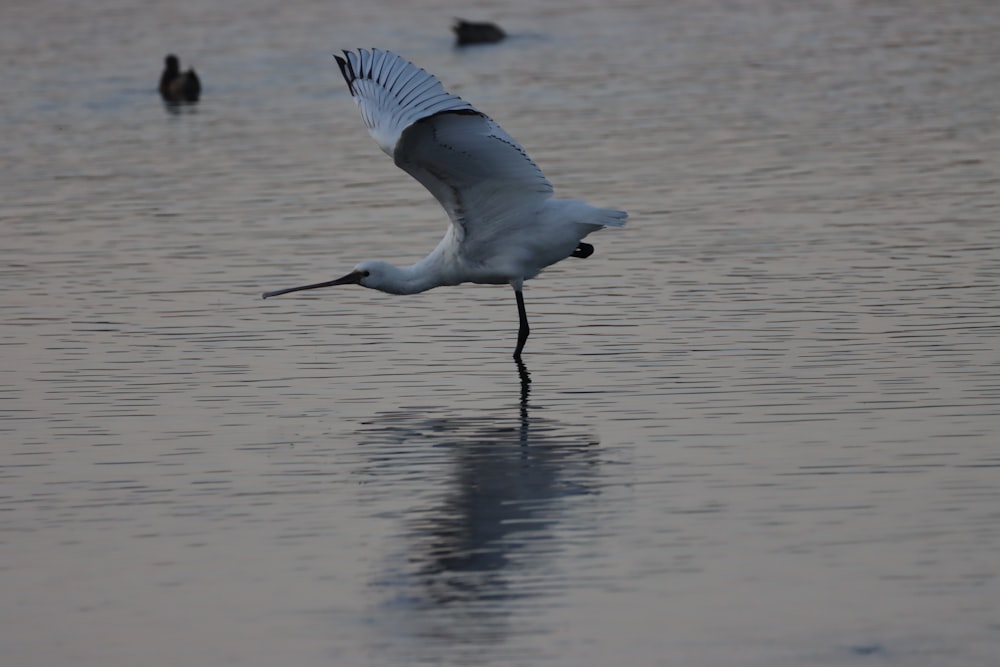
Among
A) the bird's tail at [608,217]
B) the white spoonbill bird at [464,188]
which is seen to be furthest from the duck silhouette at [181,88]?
the bird's tail at [608,217]

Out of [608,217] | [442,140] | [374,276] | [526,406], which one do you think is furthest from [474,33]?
[526,406]

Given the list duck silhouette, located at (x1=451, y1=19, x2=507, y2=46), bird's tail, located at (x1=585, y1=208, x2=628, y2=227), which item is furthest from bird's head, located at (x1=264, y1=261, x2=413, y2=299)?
duck silhouette, located at (x1=451, y1=19, x2=507, y2=46)

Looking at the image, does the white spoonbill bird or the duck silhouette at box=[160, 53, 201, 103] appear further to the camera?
the duck silhouette at box=[160, 53, 201, 103]

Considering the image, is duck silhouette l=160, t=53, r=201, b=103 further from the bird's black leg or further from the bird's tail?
the bird's tail

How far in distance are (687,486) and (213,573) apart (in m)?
2.21

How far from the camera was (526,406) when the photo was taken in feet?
39.2

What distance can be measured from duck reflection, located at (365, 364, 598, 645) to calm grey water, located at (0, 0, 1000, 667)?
2cm

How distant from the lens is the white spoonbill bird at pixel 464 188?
12.4m

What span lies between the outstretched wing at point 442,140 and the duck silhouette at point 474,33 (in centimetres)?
2204

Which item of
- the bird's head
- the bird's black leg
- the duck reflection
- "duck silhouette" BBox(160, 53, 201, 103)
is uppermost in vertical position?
the duck reflection

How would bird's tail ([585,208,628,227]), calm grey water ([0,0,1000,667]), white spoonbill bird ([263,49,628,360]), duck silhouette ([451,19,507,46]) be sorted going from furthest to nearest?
duck silhouette ([451,19,507,46]) → bird's tail ([585,208,628,227]) → white spoonbill bird ([263,49,628,360]) → calm grey water ([0,0,1000,667])

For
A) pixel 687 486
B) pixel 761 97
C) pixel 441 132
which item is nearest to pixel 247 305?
pixel 441 132

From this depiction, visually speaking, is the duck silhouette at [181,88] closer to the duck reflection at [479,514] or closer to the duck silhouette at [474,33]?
the duck silhouette at [474,33]

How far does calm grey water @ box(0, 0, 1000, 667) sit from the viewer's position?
26.7ft
